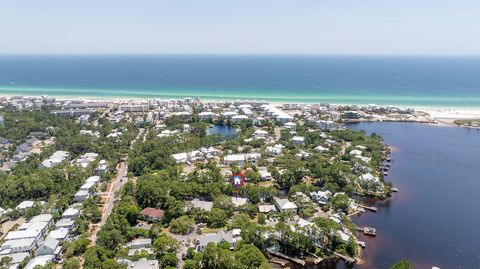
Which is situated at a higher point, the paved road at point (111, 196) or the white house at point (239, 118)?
the white house at point (239, 118)

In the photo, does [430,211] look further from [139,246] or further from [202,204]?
[139,246]

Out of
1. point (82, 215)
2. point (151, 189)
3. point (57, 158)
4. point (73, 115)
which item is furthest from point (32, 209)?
point (73, 115)

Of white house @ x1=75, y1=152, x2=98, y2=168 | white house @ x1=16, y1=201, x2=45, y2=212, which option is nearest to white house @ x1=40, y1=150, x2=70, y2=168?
white house @ x1=75, y1=152, x2=98, y2=168

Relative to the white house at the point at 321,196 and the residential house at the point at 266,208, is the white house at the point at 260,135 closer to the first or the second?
the white house at the point at 321,196

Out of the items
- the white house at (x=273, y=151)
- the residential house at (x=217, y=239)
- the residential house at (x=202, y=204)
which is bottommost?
the residential house at (x=217, y=239)

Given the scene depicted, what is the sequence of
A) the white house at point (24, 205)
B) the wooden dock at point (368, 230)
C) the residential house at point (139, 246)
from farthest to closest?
1. the white house at point (24, 205)
2. the wooden dock at point (368, 230)
3. the residential house at point (139, 246)

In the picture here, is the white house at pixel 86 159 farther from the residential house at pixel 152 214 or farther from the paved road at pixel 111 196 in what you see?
the residential house at pixel 152 214

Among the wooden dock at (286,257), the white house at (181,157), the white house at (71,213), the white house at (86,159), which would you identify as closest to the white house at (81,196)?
the white house at (71,213)

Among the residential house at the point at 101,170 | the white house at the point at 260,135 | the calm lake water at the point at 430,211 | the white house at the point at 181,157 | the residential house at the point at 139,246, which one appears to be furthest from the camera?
the white house at the point at 260,135

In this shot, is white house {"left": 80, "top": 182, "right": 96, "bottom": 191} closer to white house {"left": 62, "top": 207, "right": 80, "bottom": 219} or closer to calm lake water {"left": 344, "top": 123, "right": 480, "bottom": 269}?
white house {"left": 62, "top": 207, "right": 80, "bottom": 219}

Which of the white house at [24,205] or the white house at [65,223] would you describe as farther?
the white house at [24,205]
